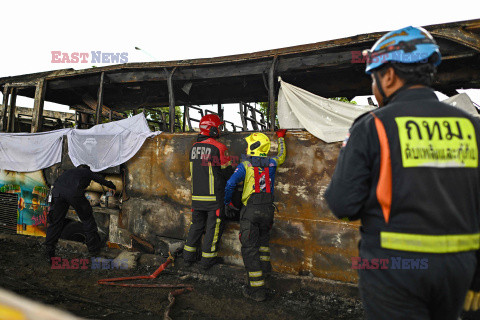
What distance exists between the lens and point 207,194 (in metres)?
4.83

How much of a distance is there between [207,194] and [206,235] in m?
0.67

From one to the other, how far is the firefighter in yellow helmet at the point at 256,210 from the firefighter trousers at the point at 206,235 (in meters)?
0.52

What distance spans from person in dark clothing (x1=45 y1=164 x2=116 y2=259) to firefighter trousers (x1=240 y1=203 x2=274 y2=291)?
3.06m

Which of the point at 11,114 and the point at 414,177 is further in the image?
the point at 11,114

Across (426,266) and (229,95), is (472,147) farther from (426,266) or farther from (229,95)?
(229,95)

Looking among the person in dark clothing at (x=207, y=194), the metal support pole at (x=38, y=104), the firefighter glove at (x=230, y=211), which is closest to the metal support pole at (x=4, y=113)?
the metal support pole at (x=38, y=104)

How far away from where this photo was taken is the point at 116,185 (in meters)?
6.26

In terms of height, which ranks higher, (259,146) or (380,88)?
(380,88)

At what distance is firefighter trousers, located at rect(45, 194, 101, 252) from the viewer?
5652 mm

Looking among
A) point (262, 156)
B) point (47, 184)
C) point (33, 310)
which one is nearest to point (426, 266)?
point (33, 310)

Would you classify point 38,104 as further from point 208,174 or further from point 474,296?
point 474,296

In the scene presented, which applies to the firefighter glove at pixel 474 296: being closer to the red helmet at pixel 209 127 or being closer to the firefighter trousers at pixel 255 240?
the firefighter trousers at pixel 255 240

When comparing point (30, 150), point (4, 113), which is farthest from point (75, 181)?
point (4, 113)

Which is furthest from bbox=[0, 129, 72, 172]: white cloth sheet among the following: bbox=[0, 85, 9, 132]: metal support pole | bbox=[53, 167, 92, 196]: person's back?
bbox=[53, 167, 92, 196]: person's back
